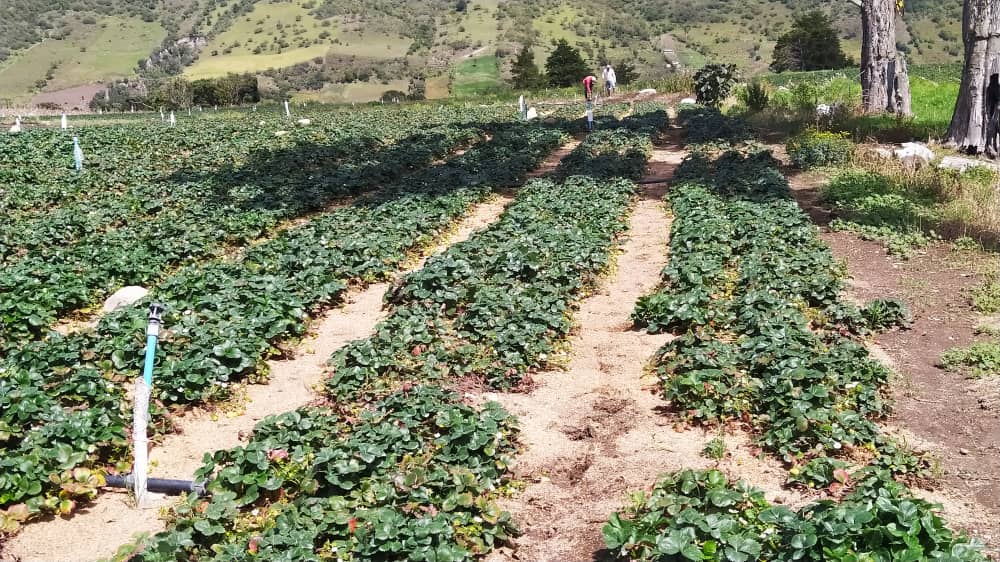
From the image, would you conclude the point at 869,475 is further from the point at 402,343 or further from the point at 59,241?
the point at 59,241

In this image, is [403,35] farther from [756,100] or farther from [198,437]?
[198,437]

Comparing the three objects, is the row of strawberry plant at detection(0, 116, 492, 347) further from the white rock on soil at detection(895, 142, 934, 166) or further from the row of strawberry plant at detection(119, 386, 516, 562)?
the white rock on soil at detection(895, 142, 934, 166)

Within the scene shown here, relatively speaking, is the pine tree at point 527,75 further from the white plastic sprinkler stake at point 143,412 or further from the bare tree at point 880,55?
the white plastic sprinkler stake at point 143,412

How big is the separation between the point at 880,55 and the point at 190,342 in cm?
2172

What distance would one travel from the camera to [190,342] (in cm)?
777

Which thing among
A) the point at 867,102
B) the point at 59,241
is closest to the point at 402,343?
the point at 59,241

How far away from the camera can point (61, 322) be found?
9.41 metres

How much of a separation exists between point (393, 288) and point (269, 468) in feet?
14.7

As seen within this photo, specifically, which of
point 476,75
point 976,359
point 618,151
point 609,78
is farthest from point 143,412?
point 476,75

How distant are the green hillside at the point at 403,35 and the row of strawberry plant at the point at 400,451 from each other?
223 ft

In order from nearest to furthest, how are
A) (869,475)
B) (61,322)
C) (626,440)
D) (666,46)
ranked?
(869,475)
(626,440)
(61,322)
(666,46)

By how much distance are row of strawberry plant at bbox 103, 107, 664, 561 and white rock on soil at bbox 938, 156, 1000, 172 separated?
30.8ft

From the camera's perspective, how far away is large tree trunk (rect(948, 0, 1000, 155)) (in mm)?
16641

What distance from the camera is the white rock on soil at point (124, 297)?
9.61m
